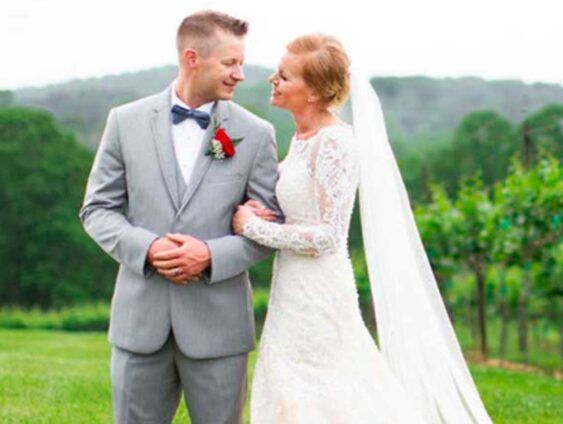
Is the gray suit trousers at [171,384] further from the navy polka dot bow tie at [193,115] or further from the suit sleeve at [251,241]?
the navy polka dot bow tie at [193,115]

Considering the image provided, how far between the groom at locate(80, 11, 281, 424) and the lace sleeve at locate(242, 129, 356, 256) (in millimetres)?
141

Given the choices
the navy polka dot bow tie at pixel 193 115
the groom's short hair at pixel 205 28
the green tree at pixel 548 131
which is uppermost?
the groom's short hair at pixel 205 28

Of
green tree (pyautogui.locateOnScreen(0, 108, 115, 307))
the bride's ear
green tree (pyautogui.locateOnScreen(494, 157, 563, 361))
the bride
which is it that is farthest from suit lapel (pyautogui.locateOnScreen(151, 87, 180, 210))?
green tree (pyautogui.locateOnScreen(0, 108, 115, 307))

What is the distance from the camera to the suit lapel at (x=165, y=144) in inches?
170

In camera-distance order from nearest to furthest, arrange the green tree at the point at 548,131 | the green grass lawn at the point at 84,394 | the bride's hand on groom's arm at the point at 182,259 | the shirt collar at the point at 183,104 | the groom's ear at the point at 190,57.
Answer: the bride's hand on groom's arm at the point at 182,259
the groom's ear at the point at 190,57
the shirt collar at the point at 183,104
the green grass lawn at the point at 84,394
the green tree at the point at 548,131

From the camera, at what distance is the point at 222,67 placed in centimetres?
429

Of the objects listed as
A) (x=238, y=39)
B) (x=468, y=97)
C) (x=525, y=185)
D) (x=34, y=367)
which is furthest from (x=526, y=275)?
(x=238, y=39)

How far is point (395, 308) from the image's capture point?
5027mm

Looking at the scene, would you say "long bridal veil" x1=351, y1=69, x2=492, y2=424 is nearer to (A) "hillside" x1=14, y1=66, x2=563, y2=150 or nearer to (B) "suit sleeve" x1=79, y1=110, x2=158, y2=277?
(B) "suit sleeve" x1=79, y1=110, x2=158, y2=277

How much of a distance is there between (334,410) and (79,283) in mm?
16377

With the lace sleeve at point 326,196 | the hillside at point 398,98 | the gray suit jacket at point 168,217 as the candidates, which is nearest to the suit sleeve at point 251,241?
the gray suit jacket at point 168,217

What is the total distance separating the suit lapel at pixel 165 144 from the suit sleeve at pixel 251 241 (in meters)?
0.23

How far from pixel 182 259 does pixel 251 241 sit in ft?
0.95

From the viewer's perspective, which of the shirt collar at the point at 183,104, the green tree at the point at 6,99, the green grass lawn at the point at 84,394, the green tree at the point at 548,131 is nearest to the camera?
the shirt collar at the point at 183,104
